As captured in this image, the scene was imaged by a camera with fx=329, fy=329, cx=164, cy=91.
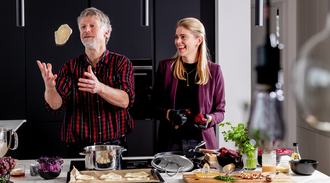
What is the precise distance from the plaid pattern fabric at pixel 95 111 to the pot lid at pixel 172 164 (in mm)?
549

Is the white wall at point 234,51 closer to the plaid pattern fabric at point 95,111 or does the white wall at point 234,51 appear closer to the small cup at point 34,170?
the plaid pattern fabric at point 95,111

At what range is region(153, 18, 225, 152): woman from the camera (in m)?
2.12

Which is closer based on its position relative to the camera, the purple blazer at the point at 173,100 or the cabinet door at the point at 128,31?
the purple blazer at the point at 173,100

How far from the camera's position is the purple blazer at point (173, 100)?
7.06 ft

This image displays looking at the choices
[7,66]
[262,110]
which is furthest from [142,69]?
[262,110]

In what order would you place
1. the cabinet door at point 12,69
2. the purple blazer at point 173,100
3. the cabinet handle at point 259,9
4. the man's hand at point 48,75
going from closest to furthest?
the cabinet handle at point 259,9, the man's hand at point 48,75, the purple blazer at point 173,100, the cabinet door at point 12,69

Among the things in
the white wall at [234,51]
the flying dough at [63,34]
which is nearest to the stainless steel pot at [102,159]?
the flying dough at [63,34]

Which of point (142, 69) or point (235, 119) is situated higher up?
point (142, 69)

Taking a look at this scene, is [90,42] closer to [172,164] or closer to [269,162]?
[172,164]

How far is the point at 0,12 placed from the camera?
342 cm

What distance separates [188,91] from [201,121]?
0.99ft

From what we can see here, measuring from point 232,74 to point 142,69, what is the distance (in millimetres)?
972

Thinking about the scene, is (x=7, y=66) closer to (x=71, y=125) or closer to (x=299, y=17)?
(x=71, y=125)

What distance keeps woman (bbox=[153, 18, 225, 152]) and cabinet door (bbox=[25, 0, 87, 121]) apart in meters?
1.62
